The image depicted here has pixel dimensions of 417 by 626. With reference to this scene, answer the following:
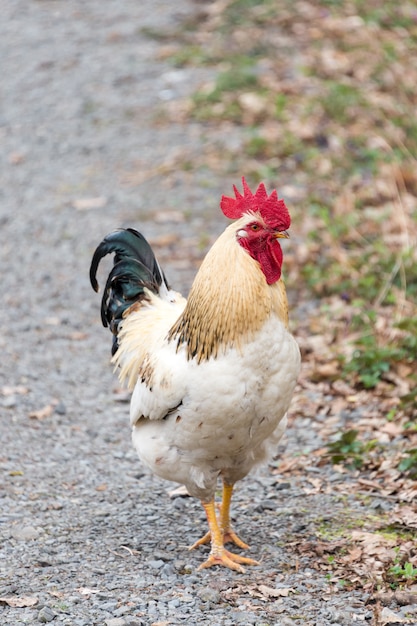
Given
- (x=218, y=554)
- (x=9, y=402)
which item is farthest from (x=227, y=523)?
(x=9, y=402)

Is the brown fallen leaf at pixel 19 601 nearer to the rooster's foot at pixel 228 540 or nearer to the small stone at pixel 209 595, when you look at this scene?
the small stone at pixel 209 595

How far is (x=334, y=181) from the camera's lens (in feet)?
31.9

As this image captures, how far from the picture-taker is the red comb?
14.4 feet

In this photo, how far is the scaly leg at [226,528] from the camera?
16.4 feet

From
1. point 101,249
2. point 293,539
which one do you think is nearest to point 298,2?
point 101,249

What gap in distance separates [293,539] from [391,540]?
0.52m

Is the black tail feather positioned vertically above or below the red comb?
below

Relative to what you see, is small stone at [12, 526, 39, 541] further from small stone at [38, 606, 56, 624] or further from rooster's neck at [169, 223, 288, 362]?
rooster's neck at [169, 223, 288, 362]

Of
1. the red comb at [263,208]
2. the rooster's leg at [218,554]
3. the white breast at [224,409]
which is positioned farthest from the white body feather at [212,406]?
the red comb at [263,208]

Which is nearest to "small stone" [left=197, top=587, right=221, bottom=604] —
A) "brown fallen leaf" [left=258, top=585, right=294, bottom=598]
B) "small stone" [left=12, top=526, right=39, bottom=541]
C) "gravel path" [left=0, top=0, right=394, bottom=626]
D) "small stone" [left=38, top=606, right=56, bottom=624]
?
"gravel path" [left=0, top=0, right=394, bottom=626]

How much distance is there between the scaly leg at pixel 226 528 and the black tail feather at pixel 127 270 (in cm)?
106

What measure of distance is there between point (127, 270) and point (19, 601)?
190 centimetres

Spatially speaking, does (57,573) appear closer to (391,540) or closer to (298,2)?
(391,540)

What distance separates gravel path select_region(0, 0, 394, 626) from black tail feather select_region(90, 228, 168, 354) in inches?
39.9
